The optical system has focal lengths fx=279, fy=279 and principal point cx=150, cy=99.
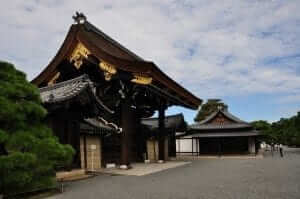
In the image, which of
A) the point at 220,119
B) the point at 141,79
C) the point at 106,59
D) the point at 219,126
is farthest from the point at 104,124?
the point at 220,119

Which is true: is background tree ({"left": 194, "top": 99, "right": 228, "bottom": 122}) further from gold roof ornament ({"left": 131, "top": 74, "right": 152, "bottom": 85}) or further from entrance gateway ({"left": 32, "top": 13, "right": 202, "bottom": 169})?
gold roof ornament ({"left": 131, "top": 74, "right": 152, "bottom": 85})

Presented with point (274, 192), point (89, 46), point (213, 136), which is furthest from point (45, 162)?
point (213, 136)

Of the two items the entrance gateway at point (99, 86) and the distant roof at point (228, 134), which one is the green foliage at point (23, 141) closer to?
the entrance gateway at point (99, 86)

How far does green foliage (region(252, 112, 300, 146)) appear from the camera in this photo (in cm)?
3231

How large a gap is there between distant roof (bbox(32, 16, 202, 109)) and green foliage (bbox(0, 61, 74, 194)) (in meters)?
5.73

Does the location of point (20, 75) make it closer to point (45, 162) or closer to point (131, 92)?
point (45, 162)

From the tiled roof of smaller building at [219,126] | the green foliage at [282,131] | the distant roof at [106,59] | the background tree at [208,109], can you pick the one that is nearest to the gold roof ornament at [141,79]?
the distant roof at [106,59]

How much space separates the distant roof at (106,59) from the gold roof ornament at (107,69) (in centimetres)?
24

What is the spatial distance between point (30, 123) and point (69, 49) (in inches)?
285

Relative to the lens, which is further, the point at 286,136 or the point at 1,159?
the point at 286,136

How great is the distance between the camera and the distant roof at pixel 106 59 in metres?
12.1

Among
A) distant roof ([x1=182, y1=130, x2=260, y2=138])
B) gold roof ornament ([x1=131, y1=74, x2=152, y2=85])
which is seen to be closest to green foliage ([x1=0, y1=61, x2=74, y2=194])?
gold roof ornament ([x1=131, y1=74, x2=152, y2=85])

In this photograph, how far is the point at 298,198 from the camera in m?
6.12

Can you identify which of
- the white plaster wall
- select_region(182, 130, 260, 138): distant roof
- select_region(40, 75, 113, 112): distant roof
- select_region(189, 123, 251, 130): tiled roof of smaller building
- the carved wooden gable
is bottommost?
the white plaster wall
